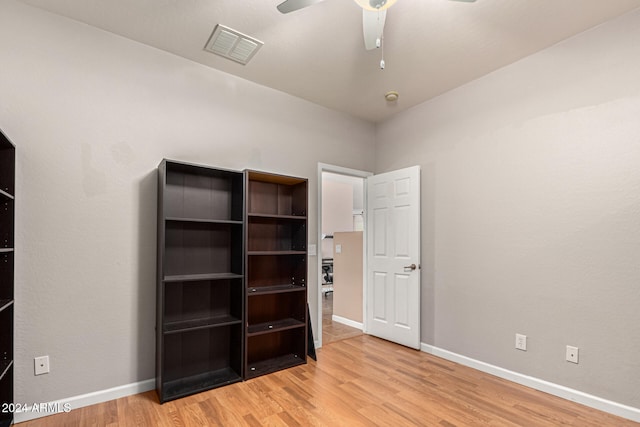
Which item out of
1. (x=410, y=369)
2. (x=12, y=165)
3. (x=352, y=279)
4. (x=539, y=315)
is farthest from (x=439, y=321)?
(x=12, y=165)

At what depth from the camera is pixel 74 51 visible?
245 centimetres

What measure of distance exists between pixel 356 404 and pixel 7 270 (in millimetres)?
2571

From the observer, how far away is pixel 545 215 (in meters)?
2.73

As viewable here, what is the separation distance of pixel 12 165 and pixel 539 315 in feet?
13.5

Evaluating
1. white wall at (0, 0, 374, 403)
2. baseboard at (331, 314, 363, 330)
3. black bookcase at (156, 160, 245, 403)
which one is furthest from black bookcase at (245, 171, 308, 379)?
baseboard at (331, 314, 363, 330)

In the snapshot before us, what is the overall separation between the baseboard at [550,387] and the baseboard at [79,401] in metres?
2.86

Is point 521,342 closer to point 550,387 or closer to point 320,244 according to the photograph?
point 550,387

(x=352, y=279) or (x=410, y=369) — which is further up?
(x=352, y=279)

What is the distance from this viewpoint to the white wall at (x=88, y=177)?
7.38ft

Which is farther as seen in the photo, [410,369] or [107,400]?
[410,369]

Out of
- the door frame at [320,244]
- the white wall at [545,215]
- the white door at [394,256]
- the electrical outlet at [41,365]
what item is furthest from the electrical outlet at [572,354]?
the electrical outlet at [41,365]

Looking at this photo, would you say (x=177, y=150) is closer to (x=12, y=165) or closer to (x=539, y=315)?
(x=12, y=165)

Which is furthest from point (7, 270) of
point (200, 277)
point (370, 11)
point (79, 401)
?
point (370, 11)

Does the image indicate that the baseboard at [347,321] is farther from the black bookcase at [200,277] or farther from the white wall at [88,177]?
the white wall at [88,177]
